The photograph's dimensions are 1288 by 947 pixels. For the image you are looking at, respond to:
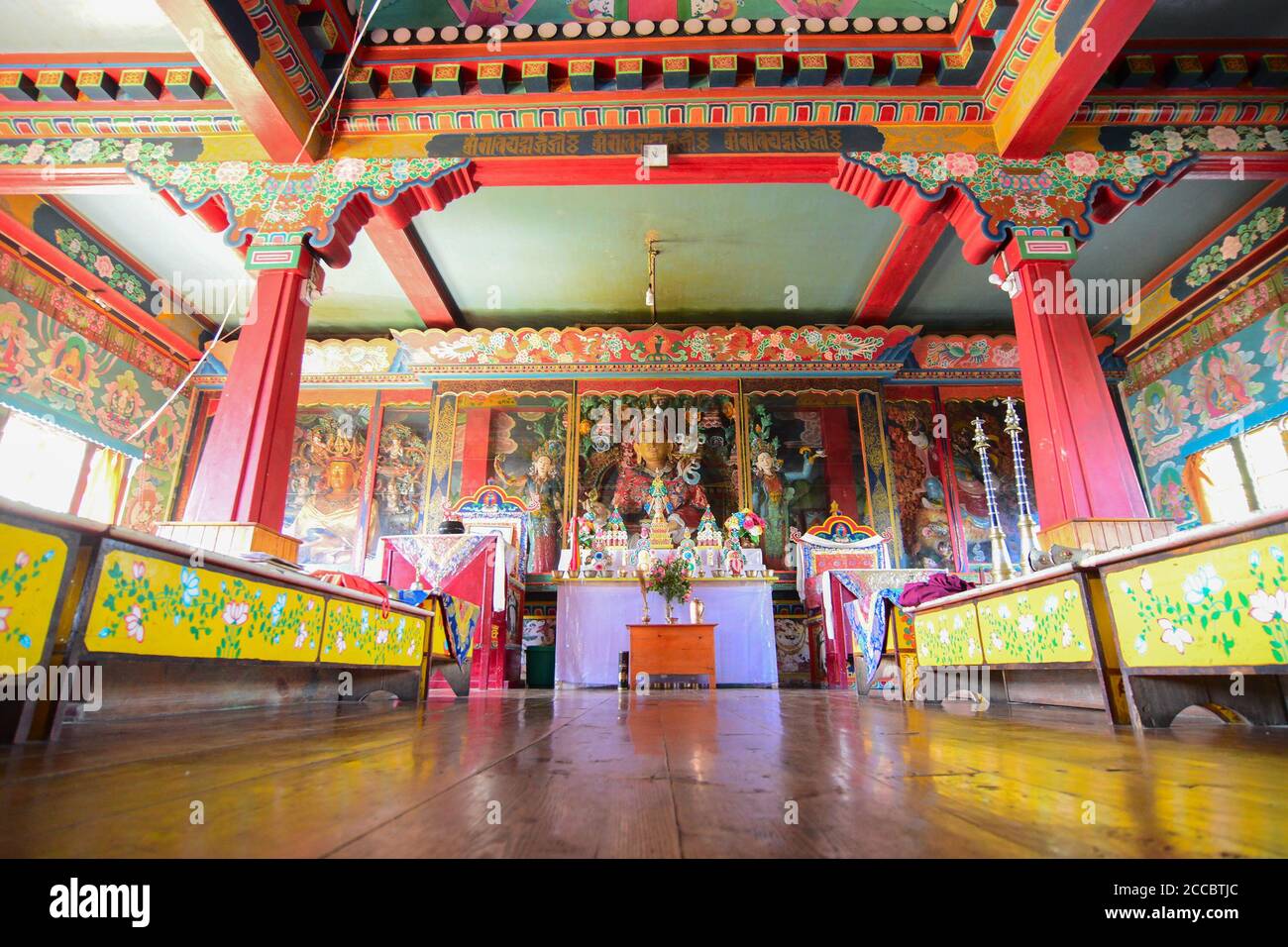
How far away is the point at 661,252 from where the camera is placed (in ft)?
25.4

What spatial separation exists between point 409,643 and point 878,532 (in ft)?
21.6

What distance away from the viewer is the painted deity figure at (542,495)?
849cm

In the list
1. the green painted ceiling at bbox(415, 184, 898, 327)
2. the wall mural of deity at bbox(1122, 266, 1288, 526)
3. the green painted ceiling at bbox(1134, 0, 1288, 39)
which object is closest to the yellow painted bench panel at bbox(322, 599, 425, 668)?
the green painted ceiling at bbox(415, 184, 898, 327)

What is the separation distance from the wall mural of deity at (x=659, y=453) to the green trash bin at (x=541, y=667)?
196 cm

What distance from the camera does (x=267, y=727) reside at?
1.64m

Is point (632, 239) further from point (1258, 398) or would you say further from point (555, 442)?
point (1258, 398)

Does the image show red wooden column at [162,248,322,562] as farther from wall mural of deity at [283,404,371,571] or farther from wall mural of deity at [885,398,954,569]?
wall mural of deity at [885,398,954,569]

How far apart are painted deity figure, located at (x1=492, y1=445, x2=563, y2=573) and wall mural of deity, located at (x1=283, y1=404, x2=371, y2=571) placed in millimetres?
2051

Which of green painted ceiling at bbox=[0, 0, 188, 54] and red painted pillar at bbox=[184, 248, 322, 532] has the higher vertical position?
green painted ceiling at bbox=[0, 0, 188, 54]

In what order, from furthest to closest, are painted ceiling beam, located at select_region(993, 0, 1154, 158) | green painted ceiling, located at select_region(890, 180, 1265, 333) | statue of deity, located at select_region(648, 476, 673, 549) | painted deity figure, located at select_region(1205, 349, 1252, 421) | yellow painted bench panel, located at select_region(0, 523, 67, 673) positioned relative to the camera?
1. statue of deity, located at select_region(648, 476, 673, 549)
2. painted deity figure, located at select_region(1205, 349, 1252, 421)
3. green painted ceiling, located at select_region(890, 180, 1265, 333)
4. painted ceiling beam, located at select_region(993, 0, 1154, 158)
5. yellow painted bench panel, located at select_region(0, 523, 67, 673)

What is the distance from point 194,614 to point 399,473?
7.24 meters

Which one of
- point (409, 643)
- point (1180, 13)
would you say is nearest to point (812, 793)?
point (409, 643)

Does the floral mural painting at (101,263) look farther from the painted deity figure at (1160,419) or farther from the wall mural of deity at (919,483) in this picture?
the painted deity figure at (1160,419)

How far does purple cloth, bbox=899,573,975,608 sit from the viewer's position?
160 inches
